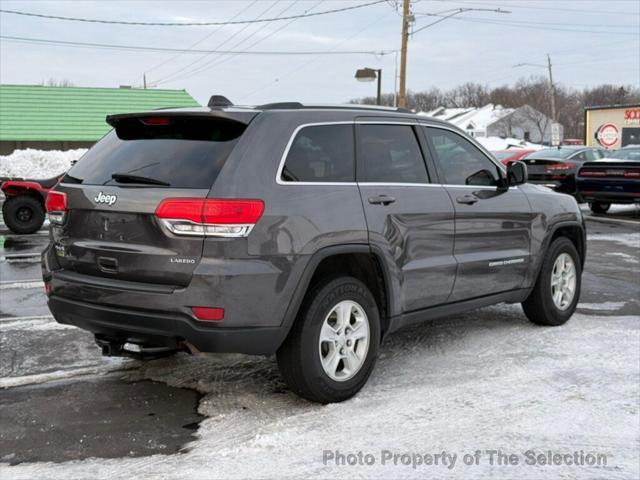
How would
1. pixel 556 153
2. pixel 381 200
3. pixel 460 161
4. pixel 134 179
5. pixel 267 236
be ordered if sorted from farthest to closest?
pixel 556 153 → pixel 460 161 → pixel 381 200 → pixel 134 179 → pixel 267 236

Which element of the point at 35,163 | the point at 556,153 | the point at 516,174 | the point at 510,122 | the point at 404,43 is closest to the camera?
the point at 516,174

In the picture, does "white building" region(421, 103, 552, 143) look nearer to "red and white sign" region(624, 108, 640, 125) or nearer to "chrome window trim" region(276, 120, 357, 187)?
"red and white sign" region(624, 108, 640, 125)

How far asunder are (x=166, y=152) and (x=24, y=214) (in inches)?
411

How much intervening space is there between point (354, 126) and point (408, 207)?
646 millimetres

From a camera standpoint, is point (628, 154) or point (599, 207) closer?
point (628, 154)

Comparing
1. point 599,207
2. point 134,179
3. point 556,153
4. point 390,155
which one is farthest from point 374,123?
point 556,153

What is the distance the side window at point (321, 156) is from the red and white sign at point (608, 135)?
36.3m

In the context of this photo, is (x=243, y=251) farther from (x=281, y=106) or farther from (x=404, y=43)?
(x=404, y=43)

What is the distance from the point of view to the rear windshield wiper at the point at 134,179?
13.2 feet

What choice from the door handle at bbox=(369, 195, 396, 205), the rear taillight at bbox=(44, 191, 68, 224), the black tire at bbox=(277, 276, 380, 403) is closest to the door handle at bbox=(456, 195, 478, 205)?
the door handle at bbox=(369, 195, 396, 205)

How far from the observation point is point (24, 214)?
13516 millimetres

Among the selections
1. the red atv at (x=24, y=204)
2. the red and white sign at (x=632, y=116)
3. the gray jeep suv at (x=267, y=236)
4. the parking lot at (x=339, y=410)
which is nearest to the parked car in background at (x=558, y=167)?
the red atv at (x=24, y=204)

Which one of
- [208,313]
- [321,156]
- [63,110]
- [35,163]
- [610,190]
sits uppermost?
[63,110]

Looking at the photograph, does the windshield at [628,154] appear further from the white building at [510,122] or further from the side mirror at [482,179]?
the white building at [510,122]
